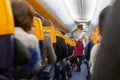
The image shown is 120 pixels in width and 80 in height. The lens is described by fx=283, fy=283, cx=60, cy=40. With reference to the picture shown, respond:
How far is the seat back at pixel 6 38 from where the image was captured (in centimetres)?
191

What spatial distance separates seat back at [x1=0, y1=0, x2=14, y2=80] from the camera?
191 centimetres

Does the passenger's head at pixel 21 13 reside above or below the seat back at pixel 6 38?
above

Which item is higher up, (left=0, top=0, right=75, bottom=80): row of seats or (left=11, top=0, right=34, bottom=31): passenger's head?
(left=11, top=0, right=34, bottom=31): passenger's head

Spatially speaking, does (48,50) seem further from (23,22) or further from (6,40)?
(6,40)

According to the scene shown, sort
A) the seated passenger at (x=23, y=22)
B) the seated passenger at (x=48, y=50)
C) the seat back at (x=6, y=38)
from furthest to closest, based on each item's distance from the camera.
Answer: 1. the seated passenger at (x=48, y=50)
2. the seated passenger at (x=23, y=22)
3. the seat back at (x=6, y=38)

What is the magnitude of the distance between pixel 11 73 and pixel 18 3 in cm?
70

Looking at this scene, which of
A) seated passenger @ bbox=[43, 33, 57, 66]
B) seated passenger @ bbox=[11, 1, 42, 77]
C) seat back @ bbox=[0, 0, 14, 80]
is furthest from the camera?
seated passenger @ bbox=[43, 33, 57, 66]

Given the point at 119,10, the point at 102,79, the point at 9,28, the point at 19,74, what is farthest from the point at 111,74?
the point at 19,74

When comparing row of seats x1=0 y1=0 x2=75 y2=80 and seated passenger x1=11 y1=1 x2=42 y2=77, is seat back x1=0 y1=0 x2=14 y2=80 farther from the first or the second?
seated passenger x1=11 y1=1 x2=42 y2=77

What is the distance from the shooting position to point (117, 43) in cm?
83

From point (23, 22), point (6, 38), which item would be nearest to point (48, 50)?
point (23, 22)

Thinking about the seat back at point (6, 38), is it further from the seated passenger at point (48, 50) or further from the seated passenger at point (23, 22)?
the seated passenger at point (48, 50)

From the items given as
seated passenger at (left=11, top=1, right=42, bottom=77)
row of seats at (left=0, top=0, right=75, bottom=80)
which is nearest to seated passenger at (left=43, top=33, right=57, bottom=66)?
seated passenger at (left=11, top=1, right=42, bottom=77)

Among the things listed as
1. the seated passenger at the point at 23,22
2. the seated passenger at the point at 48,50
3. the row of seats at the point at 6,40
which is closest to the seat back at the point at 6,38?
the row of seats at the point at 6,40
